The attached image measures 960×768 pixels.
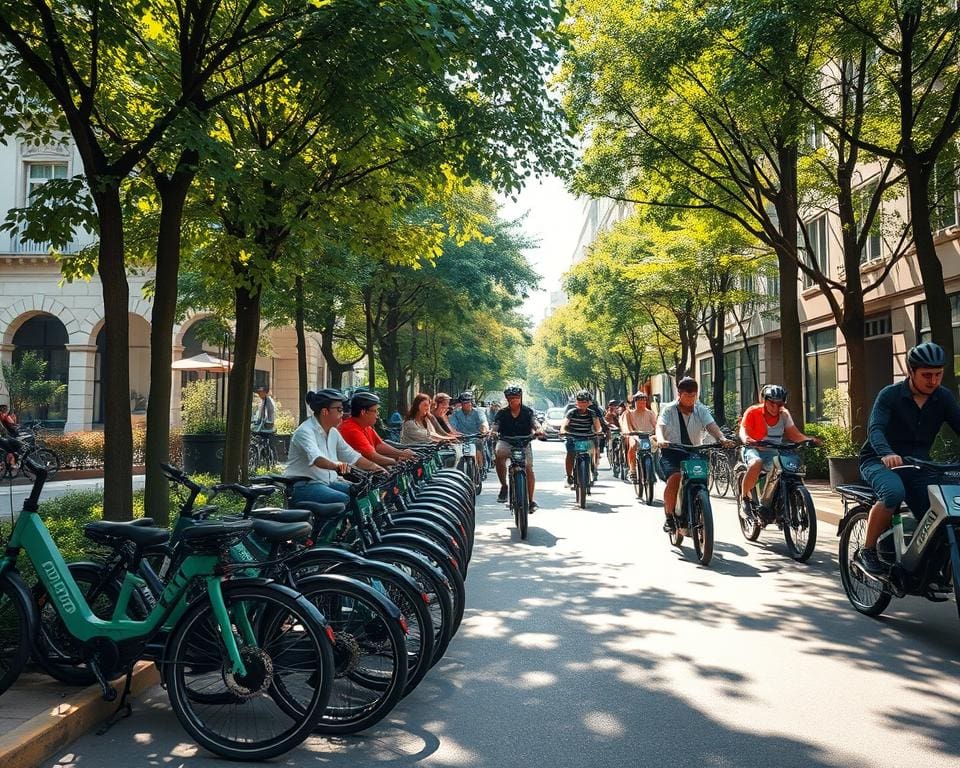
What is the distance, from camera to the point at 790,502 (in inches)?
379

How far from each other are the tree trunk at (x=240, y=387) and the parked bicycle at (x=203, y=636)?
6695 mm

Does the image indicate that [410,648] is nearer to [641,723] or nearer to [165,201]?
[641,723]

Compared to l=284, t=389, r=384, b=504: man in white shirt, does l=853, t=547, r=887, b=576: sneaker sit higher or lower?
lower

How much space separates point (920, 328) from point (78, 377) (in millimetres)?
25929

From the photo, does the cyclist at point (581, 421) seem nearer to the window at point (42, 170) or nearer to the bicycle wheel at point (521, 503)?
the bicycle wheel at point (521, 503)

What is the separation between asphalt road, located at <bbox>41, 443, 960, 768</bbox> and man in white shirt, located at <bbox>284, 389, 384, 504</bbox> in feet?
4.64

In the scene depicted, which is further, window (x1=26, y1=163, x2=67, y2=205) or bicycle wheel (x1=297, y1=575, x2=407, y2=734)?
window (x1=26, y1=163, x2=67, y2=205)

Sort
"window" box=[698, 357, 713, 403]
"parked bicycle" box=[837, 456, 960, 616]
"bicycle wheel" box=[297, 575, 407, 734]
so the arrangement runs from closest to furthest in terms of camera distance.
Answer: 1. "bicycle wheel" box=[297, 575, 407, 734]
2. "parked bicycle" box=[837, 456, 960, 616]
3. "window" box=[698, 357, 713, 403]

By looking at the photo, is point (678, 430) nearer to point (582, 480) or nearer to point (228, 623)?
point (582, 480)

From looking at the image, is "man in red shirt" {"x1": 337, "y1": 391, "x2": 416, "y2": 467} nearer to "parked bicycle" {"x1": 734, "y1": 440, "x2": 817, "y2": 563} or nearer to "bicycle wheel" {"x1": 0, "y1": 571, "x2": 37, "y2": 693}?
"bicycle wheel" {"x1": 0, "y1": 571, "x2": 37, "y2": 693}

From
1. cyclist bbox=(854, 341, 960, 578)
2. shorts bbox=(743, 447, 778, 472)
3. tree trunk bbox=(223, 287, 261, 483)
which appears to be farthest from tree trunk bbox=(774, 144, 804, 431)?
cyclist bbox=(854, 341, 960, 578)

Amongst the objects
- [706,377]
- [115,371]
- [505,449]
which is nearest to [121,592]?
[115,371]

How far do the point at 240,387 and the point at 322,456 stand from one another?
507cm

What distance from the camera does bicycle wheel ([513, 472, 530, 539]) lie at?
37.8ft
